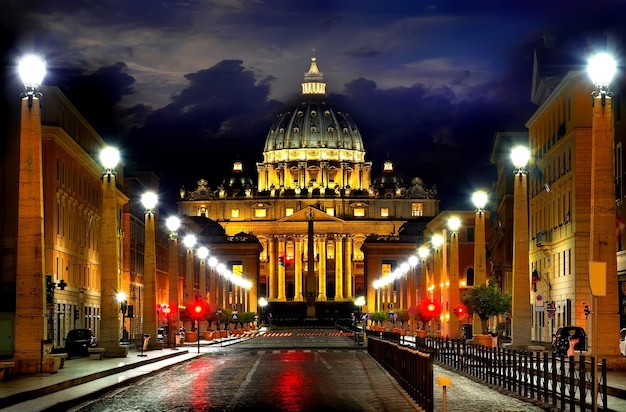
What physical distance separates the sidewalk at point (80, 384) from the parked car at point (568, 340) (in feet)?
13.6

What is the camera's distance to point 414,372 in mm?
30094

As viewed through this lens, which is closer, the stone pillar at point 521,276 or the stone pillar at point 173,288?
the stone pillar at point 521,276

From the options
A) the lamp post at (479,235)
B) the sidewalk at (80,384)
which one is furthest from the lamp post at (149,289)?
the lamp post at (479,235)

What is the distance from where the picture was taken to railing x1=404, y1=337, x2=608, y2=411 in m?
25.1

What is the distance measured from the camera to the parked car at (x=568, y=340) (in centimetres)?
4600

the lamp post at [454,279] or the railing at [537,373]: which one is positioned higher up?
the lamp post at [454,279]

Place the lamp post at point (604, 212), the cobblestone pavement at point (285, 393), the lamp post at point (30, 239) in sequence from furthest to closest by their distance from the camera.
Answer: the lamp post at point (30, 239), the lamp post at point (604, 212), the cobblestone pavement at point (285, 393)

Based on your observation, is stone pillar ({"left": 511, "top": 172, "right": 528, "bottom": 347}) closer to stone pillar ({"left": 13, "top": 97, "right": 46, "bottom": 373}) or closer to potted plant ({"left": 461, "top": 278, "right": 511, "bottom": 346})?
stone pillar ({"left": 13, "top": 97, "right": 46, "bottom": 373})

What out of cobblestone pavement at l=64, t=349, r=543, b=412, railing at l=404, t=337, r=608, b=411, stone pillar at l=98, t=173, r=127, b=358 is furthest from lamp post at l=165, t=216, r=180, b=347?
cobblestone pavement at l=64, t=349, r=543, b=412

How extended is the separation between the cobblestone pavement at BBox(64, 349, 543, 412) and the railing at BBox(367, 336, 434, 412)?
29 cm

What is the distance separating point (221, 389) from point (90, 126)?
63.5 metres

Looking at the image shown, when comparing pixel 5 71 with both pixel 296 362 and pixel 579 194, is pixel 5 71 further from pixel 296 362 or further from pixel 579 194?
pixel 579 194

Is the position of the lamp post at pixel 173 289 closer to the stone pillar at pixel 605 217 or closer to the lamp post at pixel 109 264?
the lamp post at pixel 109 264

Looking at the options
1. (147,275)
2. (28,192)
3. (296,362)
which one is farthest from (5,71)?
(28,192)
